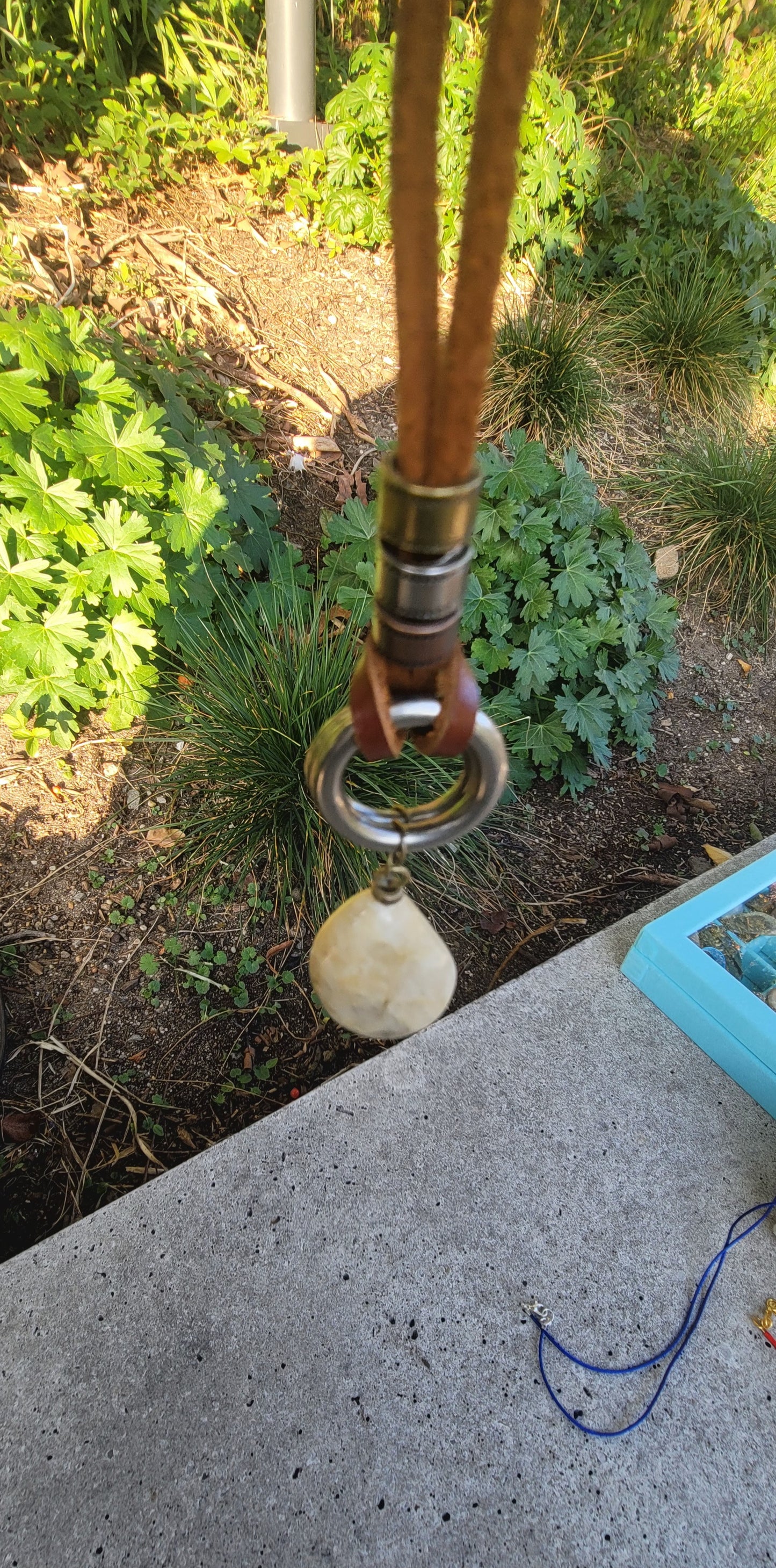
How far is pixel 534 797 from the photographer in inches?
97.2

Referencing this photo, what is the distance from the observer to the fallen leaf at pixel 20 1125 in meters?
1.72

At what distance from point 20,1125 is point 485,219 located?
6.13 feet

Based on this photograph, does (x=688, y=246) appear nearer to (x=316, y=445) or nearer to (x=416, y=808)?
(x=316, y=445)

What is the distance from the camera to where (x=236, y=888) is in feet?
6.78

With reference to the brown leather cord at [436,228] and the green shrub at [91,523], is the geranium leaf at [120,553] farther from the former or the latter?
the brown leather cord at [436,228]

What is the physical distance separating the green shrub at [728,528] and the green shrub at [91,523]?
6.18 feet

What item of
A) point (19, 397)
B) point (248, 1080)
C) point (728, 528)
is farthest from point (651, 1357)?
point (728, 528)

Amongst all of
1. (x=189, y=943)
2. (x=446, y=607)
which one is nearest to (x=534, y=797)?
(x=189, y=943)

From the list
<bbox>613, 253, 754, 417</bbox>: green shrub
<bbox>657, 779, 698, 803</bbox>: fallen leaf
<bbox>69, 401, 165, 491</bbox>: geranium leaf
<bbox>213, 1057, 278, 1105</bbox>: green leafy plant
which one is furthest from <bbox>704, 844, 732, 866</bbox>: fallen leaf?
<bbox>613, 253, 754, 417</bbox>: green shrub

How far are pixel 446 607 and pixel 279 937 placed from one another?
5.38 ft

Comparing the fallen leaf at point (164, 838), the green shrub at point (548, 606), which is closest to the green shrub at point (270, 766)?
the fallen leaf at point (164, 838)

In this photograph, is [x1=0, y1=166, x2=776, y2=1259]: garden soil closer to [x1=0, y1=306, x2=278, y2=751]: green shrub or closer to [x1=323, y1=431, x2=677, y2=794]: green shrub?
[x1=323, y1=431, x2=677, y2=794]: green shrub

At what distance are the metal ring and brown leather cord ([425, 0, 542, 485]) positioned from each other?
0.19 m

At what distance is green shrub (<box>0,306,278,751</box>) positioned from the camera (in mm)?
1699
